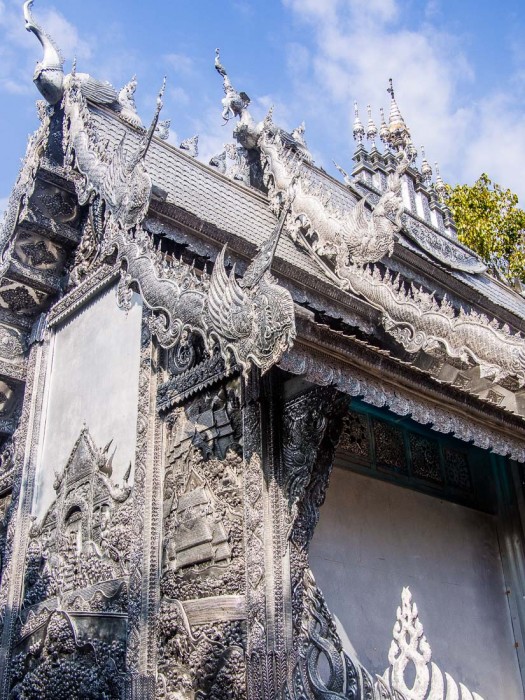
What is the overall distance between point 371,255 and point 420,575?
122 inches

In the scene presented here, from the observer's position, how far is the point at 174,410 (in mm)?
4441

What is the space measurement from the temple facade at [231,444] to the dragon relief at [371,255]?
0.03 metres

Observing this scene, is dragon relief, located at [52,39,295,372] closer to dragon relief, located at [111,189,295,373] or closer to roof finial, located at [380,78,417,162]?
dragon relief, located at [111,189,295,373]

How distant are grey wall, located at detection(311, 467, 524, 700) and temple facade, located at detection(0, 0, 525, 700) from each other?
2cm

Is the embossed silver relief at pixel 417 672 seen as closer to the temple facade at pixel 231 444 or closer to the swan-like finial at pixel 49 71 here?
the temple facade at pixel 231 444

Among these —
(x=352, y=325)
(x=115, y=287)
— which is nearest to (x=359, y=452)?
(x=352, y=325)

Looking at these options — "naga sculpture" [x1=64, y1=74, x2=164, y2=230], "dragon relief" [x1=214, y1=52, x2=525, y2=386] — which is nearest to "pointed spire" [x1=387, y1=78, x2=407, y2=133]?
"dragon relief" [x1=214, y1=52, x2=525, y2=386]

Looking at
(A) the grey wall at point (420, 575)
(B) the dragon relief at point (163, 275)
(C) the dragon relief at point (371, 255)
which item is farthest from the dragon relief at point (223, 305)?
(A) the grey wall at point (420, 575)

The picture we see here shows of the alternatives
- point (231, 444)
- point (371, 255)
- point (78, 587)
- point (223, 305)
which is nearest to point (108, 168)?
point (223, 305)

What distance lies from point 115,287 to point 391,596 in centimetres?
309

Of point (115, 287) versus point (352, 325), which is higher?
point (115, 287)

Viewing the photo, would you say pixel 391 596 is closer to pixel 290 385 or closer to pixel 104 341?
pixel 290 385

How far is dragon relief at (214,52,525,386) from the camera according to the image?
4.98 meters

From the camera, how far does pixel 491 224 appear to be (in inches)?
653
